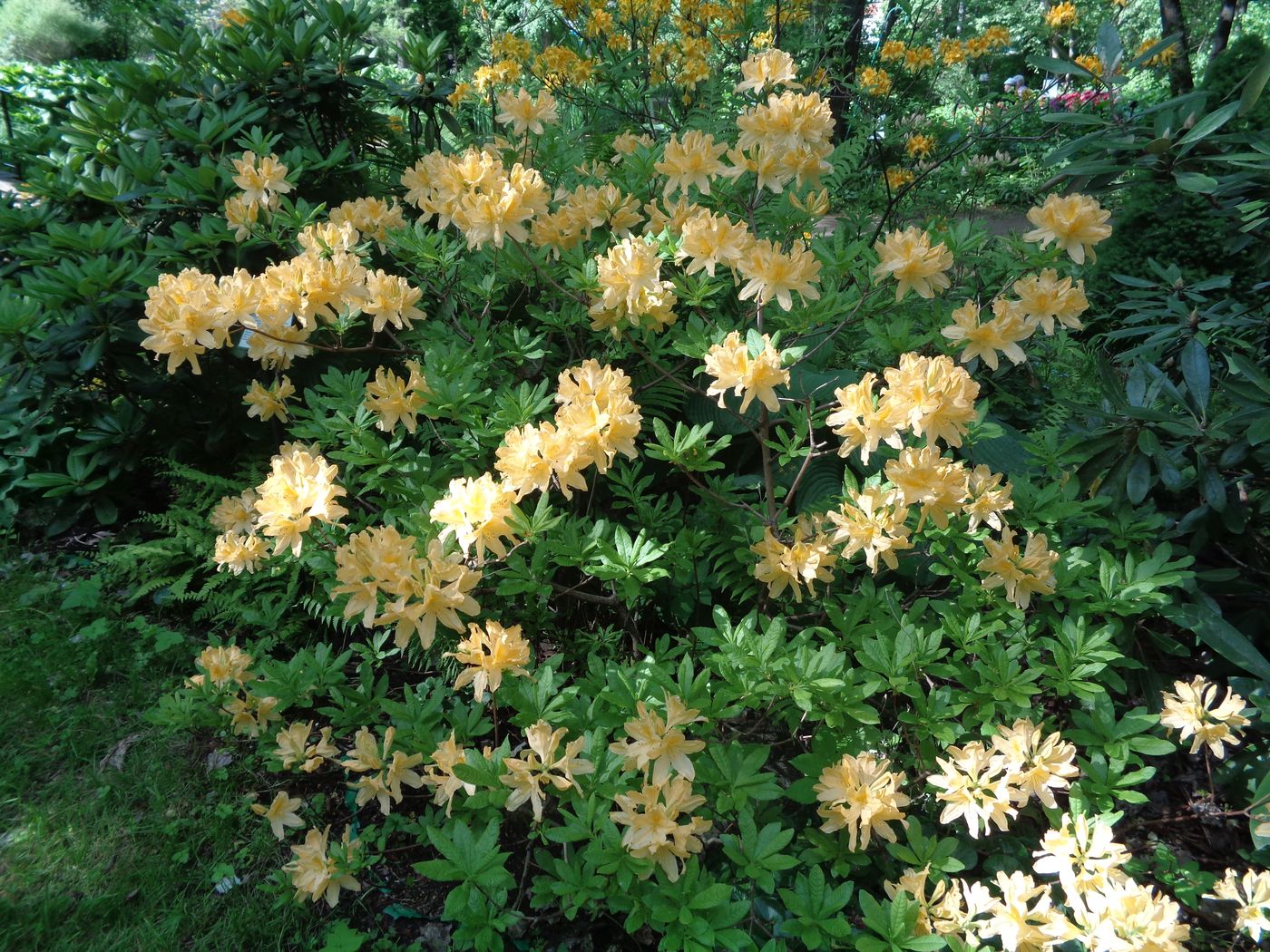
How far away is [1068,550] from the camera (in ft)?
6.19

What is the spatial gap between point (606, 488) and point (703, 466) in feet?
2.09

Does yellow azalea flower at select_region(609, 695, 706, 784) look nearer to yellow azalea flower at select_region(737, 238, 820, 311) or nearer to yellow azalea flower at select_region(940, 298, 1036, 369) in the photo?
yellow azalea flower at select_region(737, 238, 820, 311)

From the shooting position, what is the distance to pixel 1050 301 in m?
1.69

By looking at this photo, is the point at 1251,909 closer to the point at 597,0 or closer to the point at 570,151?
the point at 570,151

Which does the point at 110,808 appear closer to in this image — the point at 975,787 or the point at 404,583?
the point at 404,583

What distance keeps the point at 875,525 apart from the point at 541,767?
0.74 m

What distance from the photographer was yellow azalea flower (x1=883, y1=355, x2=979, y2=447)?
1.38 meters

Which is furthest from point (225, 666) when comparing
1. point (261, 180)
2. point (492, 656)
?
point (261, 180)

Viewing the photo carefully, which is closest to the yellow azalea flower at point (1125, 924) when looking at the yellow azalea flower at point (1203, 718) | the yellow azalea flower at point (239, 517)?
the yellow azalea flower at point (1203, 718)

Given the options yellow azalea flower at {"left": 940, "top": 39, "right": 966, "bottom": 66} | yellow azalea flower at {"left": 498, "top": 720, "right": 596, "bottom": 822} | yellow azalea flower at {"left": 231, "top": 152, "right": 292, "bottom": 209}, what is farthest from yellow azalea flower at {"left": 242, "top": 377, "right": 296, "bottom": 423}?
yellow azalea flower at {"left": 940, "top": 39, "right": 966, "bottom": 66}

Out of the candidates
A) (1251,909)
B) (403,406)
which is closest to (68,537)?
(403,406)

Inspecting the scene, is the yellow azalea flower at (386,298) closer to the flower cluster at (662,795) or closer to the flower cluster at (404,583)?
the flower cluster at (404,583)

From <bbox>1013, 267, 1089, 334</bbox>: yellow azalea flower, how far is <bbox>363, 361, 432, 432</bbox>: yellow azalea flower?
1.29 metres

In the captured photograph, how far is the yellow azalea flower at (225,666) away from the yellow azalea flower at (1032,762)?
1.56 metres
